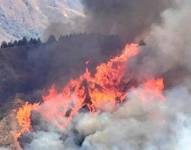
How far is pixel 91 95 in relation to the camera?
258 feet

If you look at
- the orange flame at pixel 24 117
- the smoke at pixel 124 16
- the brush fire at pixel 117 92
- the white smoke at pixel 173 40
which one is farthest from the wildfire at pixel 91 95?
the smoke at pixel 124 16

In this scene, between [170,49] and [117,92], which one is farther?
[117,92]

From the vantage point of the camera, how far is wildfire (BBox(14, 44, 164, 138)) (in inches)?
3036

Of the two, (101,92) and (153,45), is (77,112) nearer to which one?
(101,92)

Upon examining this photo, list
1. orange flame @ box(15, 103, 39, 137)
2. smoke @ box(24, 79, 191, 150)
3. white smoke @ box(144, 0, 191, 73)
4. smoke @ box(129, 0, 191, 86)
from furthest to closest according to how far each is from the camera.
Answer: orange flame @ box(15, 103, 39, 137), smoke @ box(129, 0, 191, 86), white smoke @ box(144, 0, 191, 73), smoke @ box(24, 79, 191, 150)

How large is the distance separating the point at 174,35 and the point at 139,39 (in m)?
10.4

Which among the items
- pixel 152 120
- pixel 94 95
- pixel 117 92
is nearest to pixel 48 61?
pixel 94 95

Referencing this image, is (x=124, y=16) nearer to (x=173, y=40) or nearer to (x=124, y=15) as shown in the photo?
(x=124, y=15)

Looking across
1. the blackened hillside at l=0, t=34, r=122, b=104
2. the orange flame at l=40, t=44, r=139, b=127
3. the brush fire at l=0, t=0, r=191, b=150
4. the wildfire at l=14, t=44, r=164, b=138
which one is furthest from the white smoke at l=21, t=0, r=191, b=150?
the blackened hillside at l=0, t=34, r=122, b=104

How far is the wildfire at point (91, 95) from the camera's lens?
77125mm

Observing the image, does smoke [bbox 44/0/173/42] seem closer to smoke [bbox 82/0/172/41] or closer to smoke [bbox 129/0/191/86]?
smoke [bbox 82/0/172/41]

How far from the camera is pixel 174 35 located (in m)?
74.2

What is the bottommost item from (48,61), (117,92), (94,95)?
(94,95)

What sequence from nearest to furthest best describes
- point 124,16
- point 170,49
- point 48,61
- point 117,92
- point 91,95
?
1. point 170,49
2. point 117,92
3. point 91,95
4. point 124,16
5. point 48,61
